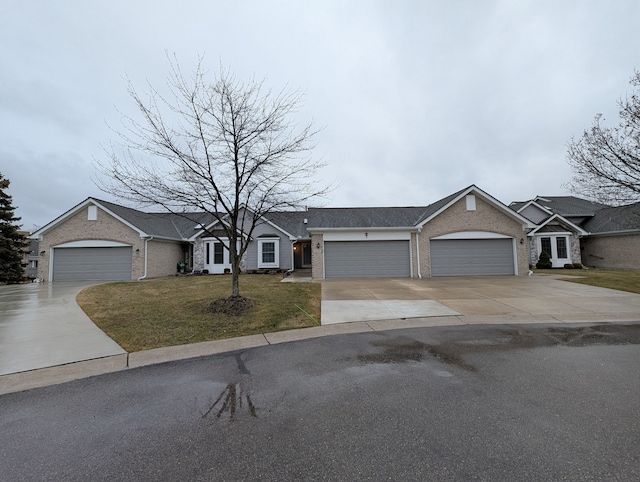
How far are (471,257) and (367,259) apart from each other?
650 cm

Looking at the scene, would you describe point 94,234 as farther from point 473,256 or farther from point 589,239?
point 589,239

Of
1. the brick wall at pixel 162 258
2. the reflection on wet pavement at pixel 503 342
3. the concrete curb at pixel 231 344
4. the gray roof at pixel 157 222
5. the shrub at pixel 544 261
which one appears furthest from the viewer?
the shrub at pixel 544 261

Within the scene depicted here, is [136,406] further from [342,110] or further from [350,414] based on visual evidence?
[342,110]

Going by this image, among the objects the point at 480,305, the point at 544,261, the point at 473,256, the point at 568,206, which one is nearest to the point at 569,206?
the point at 568,206

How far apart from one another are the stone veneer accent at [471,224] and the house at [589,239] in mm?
6947

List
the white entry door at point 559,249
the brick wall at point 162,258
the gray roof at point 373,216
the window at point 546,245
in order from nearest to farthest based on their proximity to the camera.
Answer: the gray roof at point 373,216
the brick wall at point 162,258
the white entry door at point 559,249
the window at point 546,245

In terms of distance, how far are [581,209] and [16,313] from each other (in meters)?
40.1

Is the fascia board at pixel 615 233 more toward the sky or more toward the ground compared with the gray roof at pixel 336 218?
more toward the ground

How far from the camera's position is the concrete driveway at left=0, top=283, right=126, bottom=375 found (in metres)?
4.89

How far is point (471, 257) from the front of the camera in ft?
58.7

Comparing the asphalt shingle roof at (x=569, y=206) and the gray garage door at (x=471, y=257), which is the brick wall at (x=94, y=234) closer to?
the gray garage door at (x=471, y=257)

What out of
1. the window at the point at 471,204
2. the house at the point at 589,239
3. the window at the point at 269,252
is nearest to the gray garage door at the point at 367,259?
the window at the point at 471,204

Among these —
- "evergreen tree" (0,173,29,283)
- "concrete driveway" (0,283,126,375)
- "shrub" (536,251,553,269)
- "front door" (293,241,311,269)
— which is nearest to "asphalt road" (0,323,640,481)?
"concrete driveway" (0,283,126,375)

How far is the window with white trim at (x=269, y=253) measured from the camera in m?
22.2
